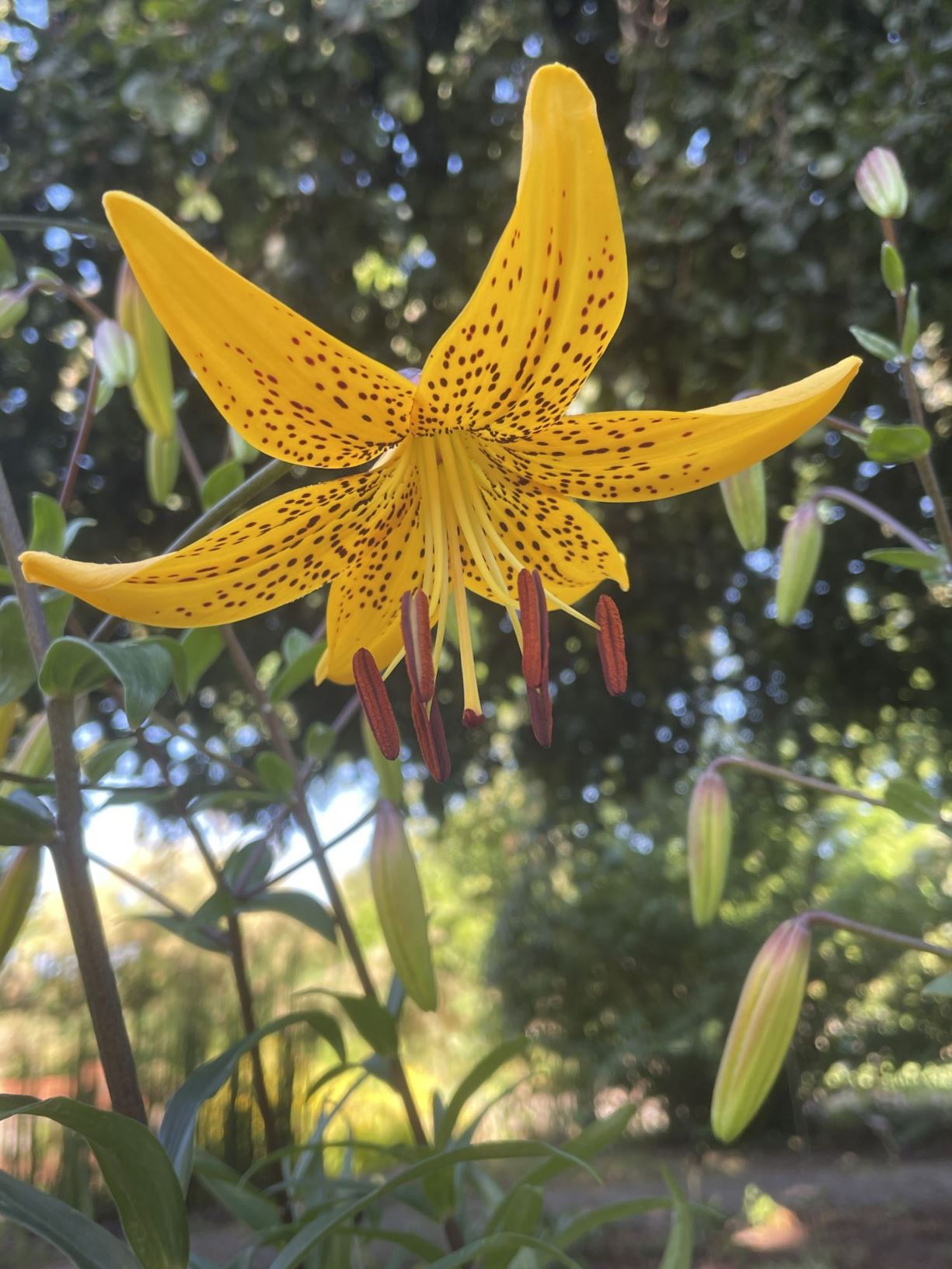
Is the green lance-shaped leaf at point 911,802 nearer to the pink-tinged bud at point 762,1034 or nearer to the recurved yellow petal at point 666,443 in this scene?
the pink-tinged bud at point 762,1034

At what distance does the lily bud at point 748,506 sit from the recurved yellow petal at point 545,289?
0.26m

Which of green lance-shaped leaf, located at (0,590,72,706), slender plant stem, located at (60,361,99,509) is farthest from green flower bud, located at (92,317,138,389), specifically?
green lance-shaped leaf, located at (0,590,72,706)

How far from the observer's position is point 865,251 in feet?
5.00

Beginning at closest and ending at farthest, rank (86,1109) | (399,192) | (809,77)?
(86,1109)
(809,77)
(399,192)

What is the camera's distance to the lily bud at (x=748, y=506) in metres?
0.67

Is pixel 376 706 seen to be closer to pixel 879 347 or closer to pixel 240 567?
pixel 240 567

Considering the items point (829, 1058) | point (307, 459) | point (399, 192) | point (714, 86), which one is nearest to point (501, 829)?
point (829, 1058)

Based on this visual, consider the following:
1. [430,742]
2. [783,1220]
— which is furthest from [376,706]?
[783,1220]

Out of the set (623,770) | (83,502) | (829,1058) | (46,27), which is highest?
(46,27)

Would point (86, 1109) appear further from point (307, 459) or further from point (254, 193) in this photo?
point (254, 193)

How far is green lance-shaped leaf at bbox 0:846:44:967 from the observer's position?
48 cm

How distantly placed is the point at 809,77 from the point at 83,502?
1.73 m

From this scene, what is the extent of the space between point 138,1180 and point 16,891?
0.19 meters

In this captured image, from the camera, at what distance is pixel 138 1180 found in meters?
0.35
